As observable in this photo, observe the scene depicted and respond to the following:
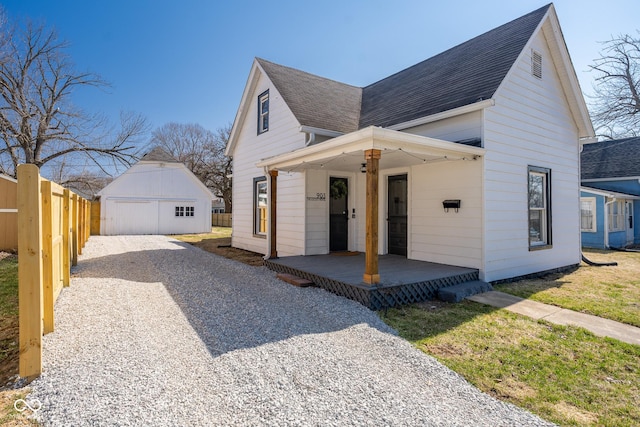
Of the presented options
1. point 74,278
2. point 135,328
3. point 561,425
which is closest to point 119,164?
point 74,278

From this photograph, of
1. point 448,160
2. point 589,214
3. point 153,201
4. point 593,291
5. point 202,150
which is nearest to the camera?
point 593,291

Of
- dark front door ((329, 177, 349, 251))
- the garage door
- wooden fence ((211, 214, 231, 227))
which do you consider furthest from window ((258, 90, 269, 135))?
wooden fence ((211, 214, 231, 227))

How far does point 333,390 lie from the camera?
2.66 metres

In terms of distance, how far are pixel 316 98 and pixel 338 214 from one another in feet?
12.1

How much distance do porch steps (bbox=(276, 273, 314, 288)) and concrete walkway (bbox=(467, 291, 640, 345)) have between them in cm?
277

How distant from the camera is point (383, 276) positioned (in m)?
5.75

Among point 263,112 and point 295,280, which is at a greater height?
point 263,112

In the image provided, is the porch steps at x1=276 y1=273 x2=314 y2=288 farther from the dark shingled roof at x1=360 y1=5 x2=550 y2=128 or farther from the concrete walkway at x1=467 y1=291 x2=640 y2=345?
the dark shingled roof at x1=360 y1=5 x2=550 y2=128

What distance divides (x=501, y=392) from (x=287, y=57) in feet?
47.0

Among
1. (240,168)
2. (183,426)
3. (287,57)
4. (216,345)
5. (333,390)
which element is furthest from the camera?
(287,57)

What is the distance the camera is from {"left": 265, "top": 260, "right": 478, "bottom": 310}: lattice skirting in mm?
4922

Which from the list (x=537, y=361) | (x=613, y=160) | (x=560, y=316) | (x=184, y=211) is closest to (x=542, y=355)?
(x=537, y=361)

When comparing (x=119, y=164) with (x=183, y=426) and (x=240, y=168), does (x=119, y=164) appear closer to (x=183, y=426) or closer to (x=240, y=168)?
(x=240, y=168)

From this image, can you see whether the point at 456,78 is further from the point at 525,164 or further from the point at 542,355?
the point at 542,355
